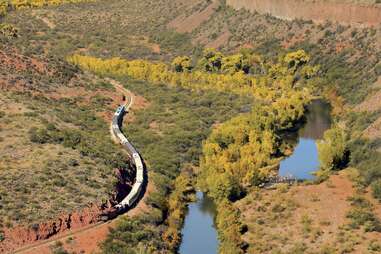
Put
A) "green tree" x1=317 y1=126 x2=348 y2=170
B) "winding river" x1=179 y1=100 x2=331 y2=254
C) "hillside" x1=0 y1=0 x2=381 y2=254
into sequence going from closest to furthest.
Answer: "hillside" x1=0 y1=0 x2=381 y2=254
"winding river" x1=179 y1=100 x2=331 y2=254
"green tree" x1=317 y1=126 x2=348 y2=170

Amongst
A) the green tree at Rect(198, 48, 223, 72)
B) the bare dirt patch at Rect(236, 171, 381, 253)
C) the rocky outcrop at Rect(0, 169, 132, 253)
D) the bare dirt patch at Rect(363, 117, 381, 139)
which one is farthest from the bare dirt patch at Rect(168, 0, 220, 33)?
the rocky outcrop at Rect(0, 169, 132, 253)

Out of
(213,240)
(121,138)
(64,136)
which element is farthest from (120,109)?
(213,240)

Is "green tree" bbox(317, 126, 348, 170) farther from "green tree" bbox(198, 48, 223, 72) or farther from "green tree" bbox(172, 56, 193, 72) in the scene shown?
"green tree" bbox(172, 56, 193, 72)

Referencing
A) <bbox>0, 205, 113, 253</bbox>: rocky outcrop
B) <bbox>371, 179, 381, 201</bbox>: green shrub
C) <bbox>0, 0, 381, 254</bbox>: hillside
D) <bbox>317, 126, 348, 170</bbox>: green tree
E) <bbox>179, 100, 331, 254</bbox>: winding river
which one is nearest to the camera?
<bbox>0, 205, 113, 253</bbox>: rocky outcrop

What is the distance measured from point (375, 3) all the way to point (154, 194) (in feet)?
271

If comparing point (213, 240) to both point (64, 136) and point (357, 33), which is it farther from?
point (357, 33)

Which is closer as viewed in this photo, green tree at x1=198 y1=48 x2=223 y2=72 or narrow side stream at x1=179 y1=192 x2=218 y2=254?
A: narrow side stream at x1=179 y1=192 x2=218 y2=254

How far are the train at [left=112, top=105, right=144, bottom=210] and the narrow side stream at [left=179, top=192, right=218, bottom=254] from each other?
6.33 m

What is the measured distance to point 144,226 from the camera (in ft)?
260

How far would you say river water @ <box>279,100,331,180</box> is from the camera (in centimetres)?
9869

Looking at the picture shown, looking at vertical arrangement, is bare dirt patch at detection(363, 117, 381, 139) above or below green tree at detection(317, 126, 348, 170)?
above

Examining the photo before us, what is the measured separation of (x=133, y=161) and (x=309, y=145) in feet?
95.6

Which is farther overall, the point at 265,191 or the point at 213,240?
the point at 265,191

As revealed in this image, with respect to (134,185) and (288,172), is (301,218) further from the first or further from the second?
(134,185)
